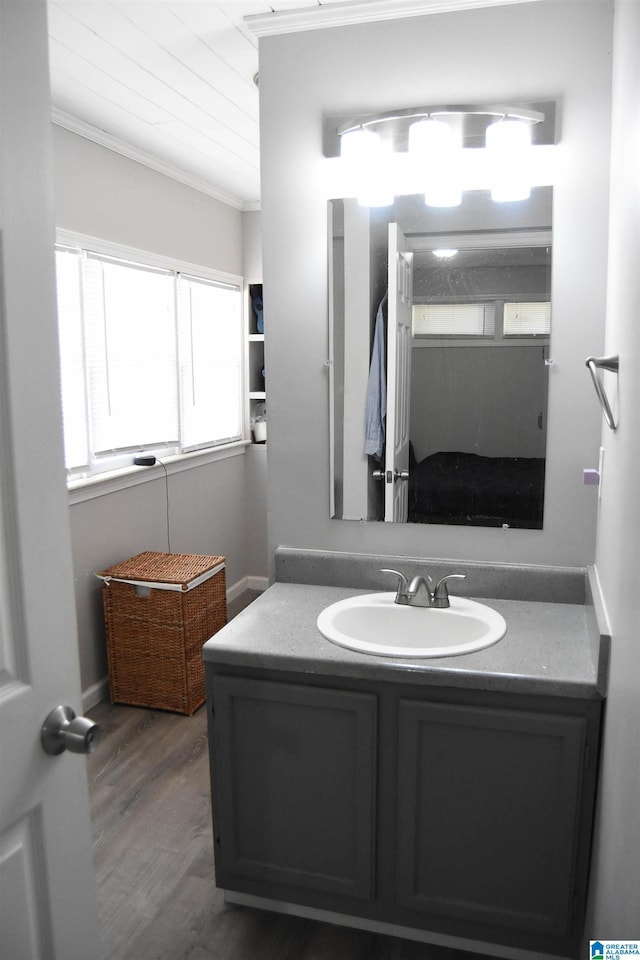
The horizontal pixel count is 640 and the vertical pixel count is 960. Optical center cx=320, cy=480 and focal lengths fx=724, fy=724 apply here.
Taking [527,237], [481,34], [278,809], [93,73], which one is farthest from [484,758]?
[93,73]

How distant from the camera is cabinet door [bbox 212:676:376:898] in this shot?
5.82ft

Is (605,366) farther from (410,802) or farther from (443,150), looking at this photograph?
(410,802)

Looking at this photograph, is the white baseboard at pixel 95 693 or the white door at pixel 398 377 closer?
the white door at pixel 398 377

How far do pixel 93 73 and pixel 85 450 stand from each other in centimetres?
144

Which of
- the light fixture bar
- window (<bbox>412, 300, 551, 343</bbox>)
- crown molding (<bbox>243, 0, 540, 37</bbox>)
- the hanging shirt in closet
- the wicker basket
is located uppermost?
crown molding (<bbox>243, 0, 540, 37</bbox>)

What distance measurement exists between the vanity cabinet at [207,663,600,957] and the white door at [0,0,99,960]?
83cm

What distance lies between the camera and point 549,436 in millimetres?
2016

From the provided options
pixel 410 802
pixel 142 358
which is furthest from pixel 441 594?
pixel 142 358

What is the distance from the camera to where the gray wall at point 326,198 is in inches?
74.6

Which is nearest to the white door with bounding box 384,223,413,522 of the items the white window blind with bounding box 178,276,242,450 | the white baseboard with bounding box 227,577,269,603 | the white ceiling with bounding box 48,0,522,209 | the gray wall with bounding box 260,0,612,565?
the gray wall with bounding box 260,0,612,565

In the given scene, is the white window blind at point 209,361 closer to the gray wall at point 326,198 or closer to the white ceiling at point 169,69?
the white ceiling at point 169,69

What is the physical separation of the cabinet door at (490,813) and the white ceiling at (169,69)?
1838mm

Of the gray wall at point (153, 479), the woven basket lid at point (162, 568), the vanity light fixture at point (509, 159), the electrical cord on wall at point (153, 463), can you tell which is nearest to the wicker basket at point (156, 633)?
the woven basket lid at point (162, 568)

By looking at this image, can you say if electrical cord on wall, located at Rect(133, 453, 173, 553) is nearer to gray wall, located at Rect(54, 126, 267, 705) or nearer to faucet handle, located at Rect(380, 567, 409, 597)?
gray wall, located at Rect(54, 126, 267, 705)
